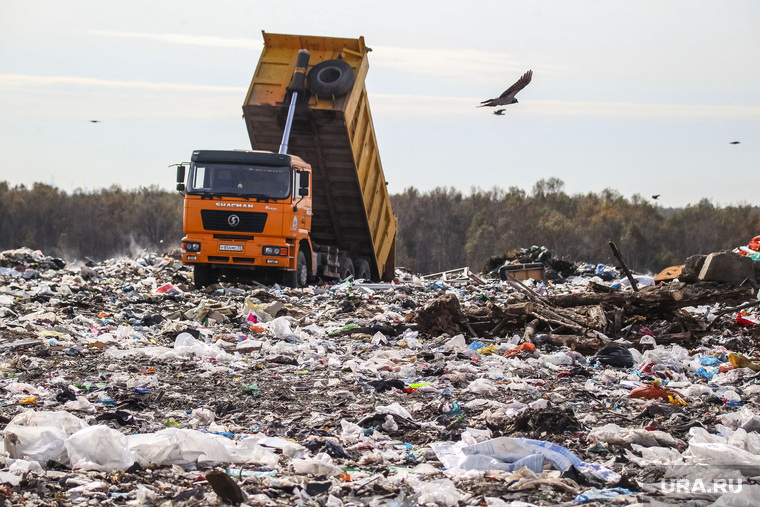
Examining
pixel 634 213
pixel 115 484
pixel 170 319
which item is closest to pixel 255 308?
pixel 170 319

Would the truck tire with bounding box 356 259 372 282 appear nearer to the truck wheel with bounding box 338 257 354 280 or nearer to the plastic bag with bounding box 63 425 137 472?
the truck wheel with bounding box 338 257 354 280

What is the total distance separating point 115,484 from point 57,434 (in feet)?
1.74

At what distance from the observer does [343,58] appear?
1278 centimetres

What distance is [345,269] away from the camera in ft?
48.7

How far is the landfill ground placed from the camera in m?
3.34

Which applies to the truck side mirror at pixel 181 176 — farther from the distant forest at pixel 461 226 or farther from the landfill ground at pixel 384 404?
the distant forest at pixel 461 226

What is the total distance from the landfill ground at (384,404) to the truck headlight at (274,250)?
2388 mm

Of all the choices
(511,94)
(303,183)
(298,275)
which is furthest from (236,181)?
(511,94)

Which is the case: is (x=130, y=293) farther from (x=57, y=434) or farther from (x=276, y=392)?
(x=57, y=434)

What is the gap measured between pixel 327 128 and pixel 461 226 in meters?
24.3

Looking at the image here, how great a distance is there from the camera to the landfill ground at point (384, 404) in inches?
131

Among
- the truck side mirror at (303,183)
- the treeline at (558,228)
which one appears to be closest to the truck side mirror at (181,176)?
the truck side mirror at (303,183)

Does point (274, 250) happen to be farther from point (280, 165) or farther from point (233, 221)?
point (280, 165)

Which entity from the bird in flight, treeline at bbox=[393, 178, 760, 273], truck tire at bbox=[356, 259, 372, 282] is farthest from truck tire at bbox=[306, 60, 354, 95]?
treeline at bbox=[393, 178, 760, 273]
